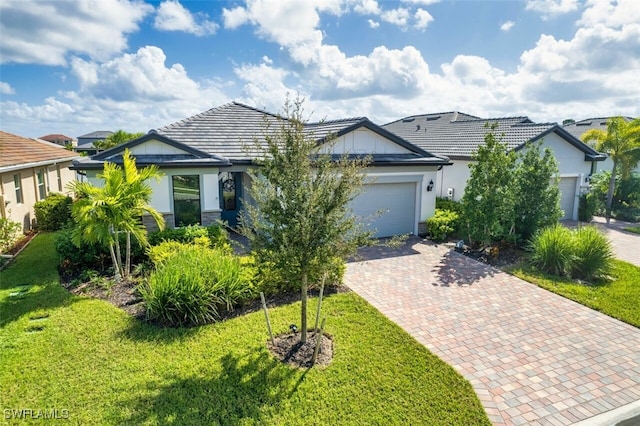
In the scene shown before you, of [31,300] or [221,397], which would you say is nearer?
[221,397]

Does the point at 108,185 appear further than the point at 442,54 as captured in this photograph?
No

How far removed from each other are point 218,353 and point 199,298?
1.58 m

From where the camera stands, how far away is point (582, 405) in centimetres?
566

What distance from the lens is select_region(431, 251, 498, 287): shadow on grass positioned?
10797mm

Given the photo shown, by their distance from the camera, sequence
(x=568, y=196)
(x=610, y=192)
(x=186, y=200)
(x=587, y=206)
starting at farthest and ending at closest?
(x=610, y=192) → (x=568, y=196) → (x=587, y=206) → (x=186, y=200)

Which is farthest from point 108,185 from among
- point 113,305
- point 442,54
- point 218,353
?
point 442,54

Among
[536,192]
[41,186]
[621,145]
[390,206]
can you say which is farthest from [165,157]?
[621,145]

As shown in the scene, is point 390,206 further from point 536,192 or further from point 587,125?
point 587,125

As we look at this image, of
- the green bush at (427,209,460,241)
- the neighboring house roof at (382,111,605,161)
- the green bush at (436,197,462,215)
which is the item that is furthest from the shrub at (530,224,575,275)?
the green bush at (436,197,462,215)

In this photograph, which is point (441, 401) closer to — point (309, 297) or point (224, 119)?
point (309, 297)

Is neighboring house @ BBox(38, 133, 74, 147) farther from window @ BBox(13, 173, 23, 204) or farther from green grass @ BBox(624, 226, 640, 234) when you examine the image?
green grass @ BBox(624, 226, 640, 234)

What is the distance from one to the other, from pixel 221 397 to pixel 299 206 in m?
3.06

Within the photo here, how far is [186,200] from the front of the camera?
14.0m

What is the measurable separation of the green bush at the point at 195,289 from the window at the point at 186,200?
505 centimetres
